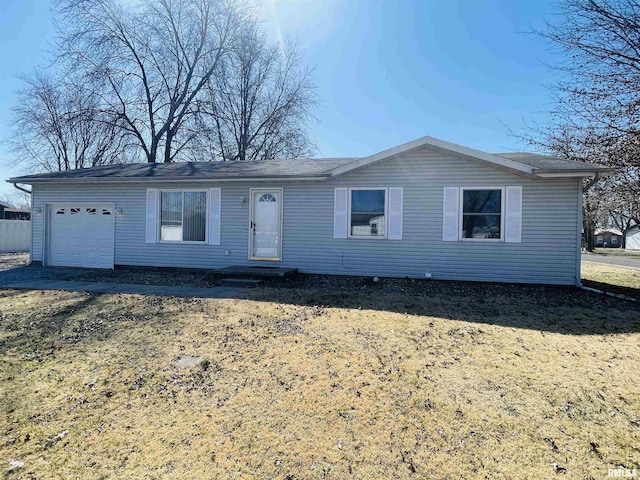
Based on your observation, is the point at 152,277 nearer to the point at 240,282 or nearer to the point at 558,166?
the point at 240,282

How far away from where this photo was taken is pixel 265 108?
2414 centimetres

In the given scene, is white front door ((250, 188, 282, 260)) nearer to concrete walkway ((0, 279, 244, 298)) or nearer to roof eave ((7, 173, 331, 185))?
roof eave ((7, 173, 331, 185))

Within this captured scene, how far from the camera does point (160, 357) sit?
3934mm

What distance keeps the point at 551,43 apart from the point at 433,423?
382 inches

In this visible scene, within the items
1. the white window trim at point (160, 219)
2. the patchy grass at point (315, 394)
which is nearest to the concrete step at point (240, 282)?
the white window trim at point (160, 219)

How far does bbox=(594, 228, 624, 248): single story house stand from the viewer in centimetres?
5541

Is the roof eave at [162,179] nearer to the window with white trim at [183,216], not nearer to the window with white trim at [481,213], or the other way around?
the window with white trim at [183,216]

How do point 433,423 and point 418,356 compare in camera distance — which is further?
point 418,356

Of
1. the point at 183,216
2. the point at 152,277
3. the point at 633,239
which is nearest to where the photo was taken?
the point at 152,277

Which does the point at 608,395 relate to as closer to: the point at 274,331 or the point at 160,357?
the point at 274,331

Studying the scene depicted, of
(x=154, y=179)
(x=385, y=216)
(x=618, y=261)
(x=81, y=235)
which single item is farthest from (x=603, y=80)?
(x=618, y=261)

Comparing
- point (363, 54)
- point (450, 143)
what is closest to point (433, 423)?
point (450, 143)

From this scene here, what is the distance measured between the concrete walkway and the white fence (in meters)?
11.8

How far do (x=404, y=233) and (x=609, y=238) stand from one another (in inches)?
2645
